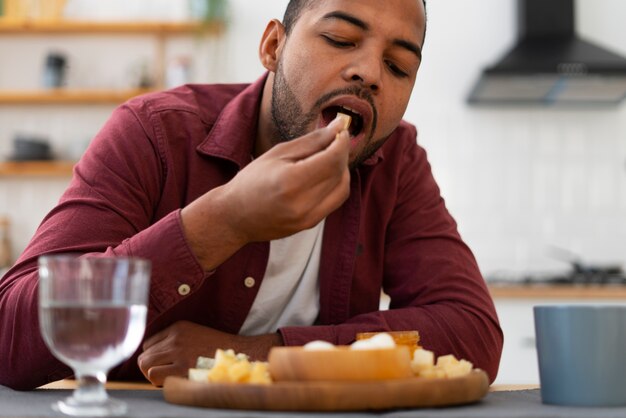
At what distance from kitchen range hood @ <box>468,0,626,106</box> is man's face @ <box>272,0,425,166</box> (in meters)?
2.37

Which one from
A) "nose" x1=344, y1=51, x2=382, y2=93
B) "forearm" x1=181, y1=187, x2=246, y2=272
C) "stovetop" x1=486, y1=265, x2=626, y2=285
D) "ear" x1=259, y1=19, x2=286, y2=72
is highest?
"ear" x1=259, y1=19, x2=286, y2=72

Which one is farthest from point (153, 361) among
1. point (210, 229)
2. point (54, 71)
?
point (54, 71)

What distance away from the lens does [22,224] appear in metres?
4.48

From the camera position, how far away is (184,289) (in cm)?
118

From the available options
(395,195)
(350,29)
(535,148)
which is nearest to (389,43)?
(350,29)

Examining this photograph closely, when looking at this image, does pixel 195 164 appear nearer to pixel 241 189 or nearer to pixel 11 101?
pixel 241 189

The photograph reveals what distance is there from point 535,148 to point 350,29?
301 centimetres

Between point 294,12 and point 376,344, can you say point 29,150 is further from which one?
point 376,344

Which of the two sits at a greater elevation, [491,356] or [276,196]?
[276,196]

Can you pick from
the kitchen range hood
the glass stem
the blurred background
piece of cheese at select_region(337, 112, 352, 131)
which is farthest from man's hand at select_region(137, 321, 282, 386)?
the blurred background

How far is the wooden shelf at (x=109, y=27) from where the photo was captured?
4398 millimetres

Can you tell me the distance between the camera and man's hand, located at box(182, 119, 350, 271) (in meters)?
1.05

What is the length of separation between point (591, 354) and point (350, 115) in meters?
0.70

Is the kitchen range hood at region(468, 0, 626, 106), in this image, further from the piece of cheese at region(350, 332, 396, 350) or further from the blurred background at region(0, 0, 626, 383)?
the piece of cheese at region(350, 332, 396, 350)
